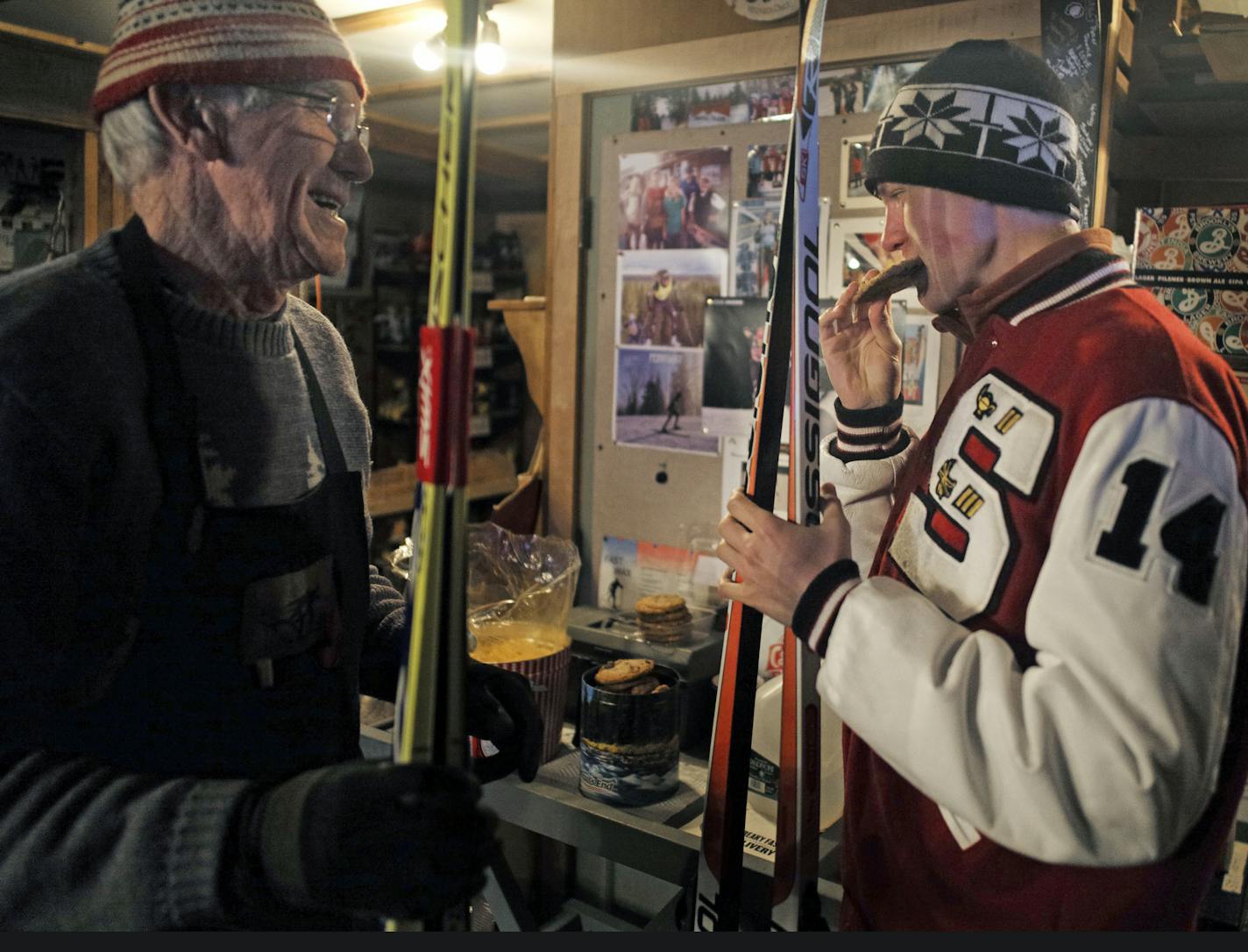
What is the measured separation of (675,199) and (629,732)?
1.11 meters

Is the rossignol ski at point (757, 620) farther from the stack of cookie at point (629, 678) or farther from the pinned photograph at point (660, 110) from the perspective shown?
the pinned photograph at point (660, 110)

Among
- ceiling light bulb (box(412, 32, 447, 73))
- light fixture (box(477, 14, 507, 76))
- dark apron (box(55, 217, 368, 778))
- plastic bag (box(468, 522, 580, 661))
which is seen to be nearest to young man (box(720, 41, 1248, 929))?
dark apron (box(55, 217, 368, 778))

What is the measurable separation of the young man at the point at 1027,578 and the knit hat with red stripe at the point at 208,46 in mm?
559

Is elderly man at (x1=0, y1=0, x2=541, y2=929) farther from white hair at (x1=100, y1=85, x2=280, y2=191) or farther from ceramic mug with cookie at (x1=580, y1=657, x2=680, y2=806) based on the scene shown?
ceramic mug with cookie at (x1=580, y1=657, x2=680, y2=806)

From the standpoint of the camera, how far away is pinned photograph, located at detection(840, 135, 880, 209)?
1.79 metres

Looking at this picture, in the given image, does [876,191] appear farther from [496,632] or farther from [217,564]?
[496,632]

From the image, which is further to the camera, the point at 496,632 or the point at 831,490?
the point at 496,632

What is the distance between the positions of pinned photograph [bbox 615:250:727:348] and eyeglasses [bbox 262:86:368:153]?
1.17 m

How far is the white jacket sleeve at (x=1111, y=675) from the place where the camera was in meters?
0.71

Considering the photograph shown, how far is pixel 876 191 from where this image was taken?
3.35 ft

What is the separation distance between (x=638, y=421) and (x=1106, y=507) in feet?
4.78

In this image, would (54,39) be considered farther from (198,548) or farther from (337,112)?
(198,548)

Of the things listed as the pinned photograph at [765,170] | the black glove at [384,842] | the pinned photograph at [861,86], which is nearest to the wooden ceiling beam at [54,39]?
the pinned photograph at [765,170]

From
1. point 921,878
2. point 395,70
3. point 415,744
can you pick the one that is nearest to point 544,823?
point 921,878
